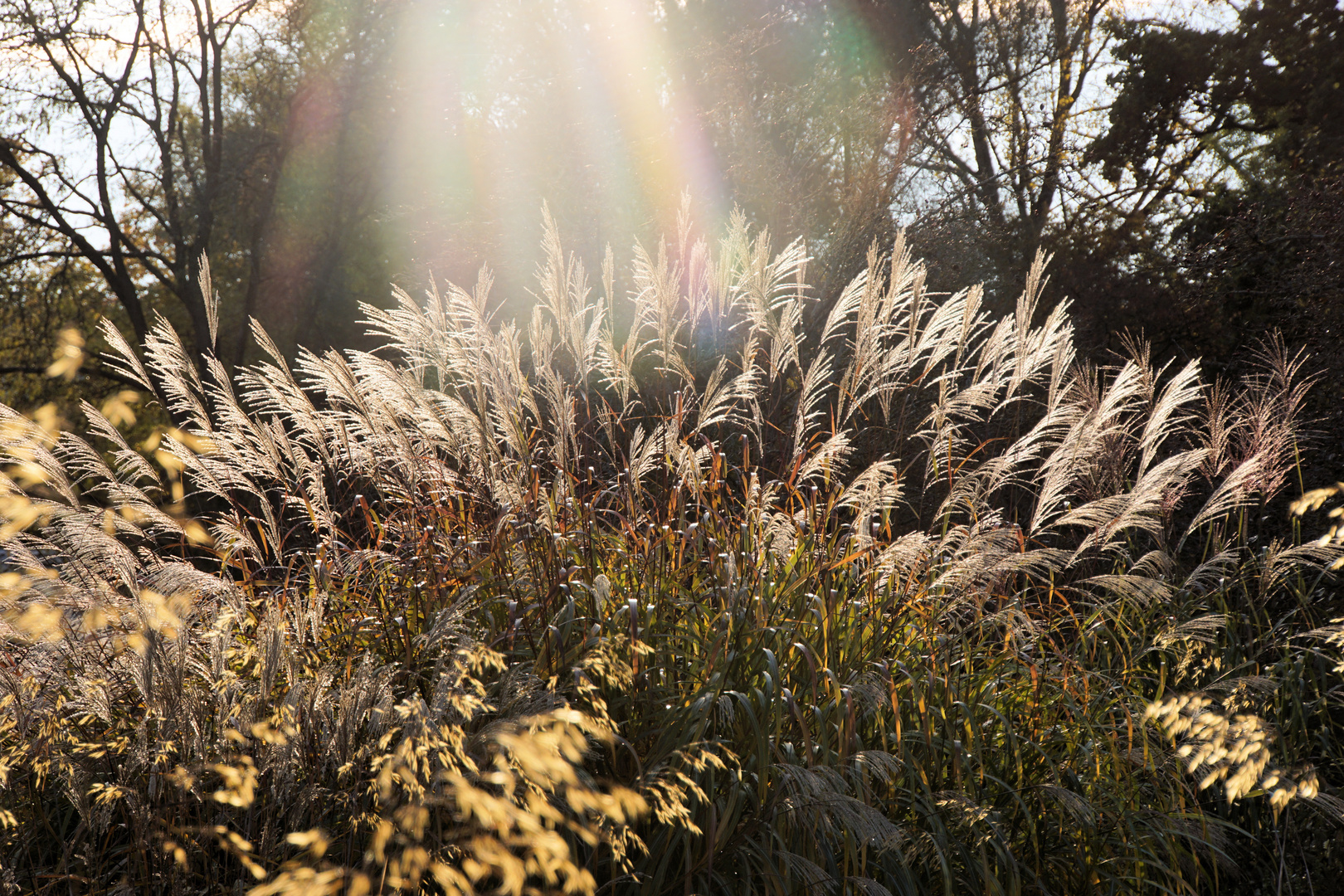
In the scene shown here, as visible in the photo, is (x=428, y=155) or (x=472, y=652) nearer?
(x=472, y=652)

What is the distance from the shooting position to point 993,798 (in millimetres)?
2232

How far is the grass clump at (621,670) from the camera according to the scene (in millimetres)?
1679

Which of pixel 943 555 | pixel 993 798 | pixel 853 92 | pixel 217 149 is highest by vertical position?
pixel 217 149

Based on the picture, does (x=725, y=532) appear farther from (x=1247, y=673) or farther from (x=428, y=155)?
(x=428, y=155)

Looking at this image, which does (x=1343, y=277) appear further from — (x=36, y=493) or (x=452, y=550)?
(x=36, y=493)

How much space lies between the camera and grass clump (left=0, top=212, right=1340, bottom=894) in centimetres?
168

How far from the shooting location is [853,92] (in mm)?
10734

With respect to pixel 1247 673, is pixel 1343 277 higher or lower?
higher

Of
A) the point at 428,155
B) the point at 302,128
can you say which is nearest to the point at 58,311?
the point at 302,128

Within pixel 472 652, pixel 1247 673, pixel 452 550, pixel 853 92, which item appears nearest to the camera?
pixel 472 652

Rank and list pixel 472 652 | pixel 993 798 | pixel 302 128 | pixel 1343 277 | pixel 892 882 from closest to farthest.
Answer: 1. pixel 472 652
2. pixel 892 882
3. pixel 993 798
4. pixel 1343 277
5. pixel 302 128

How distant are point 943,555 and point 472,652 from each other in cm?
230

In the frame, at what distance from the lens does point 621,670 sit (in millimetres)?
1760

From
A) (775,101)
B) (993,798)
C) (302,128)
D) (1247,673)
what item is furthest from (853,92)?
(993,798)
